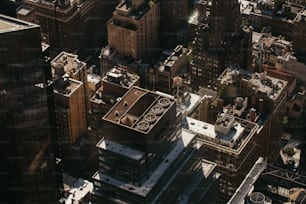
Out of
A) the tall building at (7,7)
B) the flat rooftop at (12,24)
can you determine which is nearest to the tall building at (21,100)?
the flat rooftop at (12,24)

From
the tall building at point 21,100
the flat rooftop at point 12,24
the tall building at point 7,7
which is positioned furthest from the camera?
the tall building at point 7,7

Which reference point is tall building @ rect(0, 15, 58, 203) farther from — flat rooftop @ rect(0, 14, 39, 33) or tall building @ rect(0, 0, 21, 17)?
tall building @ rect(0, 0, 21, 17)

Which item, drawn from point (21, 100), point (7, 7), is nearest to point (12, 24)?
point (7, 7)

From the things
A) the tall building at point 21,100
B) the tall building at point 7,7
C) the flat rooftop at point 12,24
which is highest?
the flat rooftop at point 12,24

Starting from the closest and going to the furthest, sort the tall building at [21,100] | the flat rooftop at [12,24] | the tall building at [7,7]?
1. the flat rooftop at [12,24]
2. the tall building at [21,100]
3. the tall building at [7,7]

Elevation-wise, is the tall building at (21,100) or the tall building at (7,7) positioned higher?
A: the tall building at (7,7)

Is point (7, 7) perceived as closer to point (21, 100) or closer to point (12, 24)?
point (12, 24)

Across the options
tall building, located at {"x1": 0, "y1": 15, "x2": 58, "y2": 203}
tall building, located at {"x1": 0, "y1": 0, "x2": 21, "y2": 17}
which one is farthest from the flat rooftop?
tall building, located at {"x1": 0, "y1": 0, "x2": 21, "y2": 17}

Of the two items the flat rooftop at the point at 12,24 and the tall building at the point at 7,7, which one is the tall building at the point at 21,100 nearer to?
the flat rooftop at the point at 12,24

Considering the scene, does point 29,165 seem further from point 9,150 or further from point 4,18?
point 4,18
